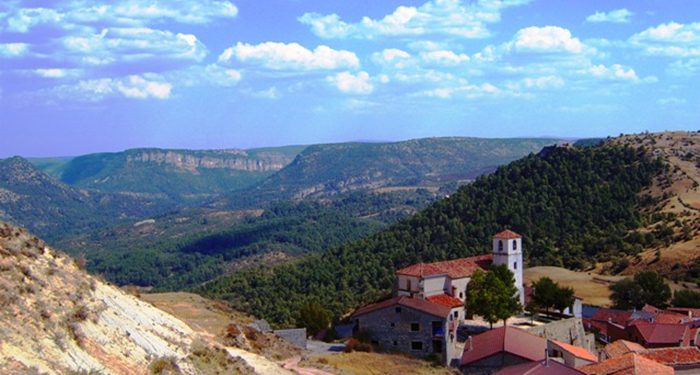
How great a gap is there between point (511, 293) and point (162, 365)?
35.9m

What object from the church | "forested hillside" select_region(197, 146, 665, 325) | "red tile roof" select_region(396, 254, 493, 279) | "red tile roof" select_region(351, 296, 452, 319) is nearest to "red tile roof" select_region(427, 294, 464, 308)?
the church

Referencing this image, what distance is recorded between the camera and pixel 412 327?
52.1 m

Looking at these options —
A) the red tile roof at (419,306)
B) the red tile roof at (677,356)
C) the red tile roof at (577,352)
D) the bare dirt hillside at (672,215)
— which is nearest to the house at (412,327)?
the red tile roof at (419,306)

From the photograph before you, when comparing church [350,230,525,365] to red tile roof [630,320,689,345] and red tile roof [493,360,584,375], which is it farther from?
red tile roof [630,320,689,345]

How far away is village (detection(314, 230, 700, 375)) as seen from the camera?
47.5m

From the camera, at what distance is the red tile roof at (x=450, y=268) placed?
201 feet

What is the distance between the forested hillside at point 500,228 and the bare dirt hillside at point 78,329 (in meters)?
66.6

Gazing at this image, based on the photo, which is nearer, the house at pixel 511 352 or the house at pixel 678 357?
the house at pixel 511 352

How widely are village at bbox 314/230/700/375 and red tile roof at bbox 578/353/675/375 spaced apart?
0.08 meters

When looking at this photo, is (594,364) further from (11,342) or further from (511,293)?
(11,342)

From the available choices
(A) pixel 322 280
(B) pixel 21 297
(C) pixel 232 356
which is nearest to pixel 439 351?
(C) pixel 232 356

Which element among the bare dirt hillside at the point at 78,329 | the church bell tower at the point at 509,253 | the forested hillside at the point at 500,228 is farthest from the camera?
the forested hillside at the point at 500,228

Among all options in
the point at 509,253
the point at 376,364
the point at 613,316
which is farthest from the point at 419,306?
the point at 613,316

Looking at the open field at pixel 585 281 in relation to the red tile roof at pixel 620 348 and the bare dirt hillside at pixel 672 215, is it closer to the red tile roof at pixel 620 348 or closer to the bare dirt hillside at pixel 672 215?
the bare dirt hillside at pixel 672 215
